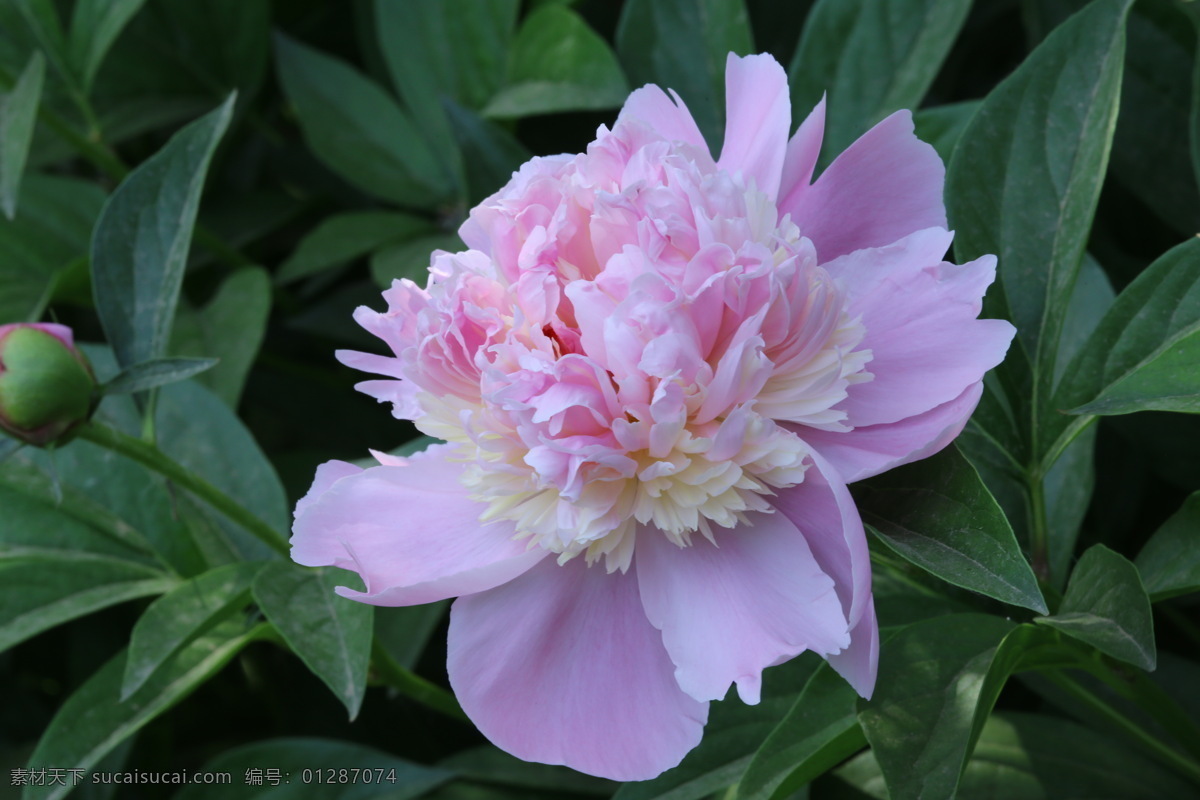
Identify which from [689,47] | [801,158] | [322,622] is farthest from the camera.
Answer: [689,47]

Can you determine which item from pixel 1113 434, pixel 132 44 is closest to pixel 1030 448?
pixel 1113 434

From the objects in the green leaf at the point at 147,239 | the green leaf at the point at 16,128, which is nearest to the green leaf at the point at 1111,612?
the green leaf at the point at 147,239

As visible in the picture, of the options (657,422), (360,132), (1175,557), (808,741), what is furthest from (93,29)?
(1175,557)

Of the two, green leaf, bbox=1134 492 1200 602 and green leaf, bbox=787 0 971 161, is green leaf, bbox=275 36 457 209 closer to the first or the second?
green leaf, bbox=787 0 971 161

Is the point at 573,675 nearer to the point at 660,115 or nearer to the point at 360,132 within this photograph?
the point at 660,115

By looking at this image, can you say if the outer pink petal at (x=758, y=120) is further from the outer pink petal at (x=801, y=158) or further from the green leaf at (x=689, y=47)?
the green leaf at (x=689, y=47)

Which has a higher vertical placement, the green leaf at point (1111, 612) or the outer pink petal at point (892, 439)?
the outer pink petal at point (892, 439)
